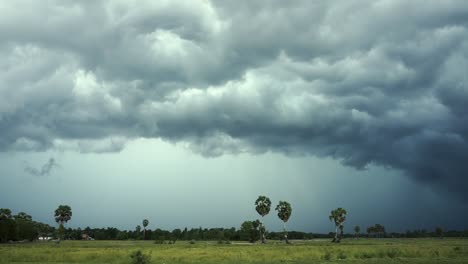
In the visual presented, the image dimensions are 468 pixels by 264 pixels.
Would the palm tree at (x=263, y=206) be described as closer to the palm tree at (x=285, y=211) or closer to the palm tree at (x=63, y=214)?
the palm tree at (x=285, y=211)

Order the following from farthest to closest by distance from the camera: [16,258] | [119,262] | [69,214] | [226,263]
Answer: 1. [69,214]
2. [16,258]
3. [119,262]
4. [226,263]

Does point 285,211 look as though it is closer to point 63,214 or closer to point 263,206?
point 263,206

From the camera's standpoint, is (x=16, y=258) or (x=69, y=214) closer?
(x=16, y=258)

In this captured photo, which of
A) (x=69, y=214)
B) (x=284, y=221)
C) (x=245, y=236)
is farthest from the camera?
(x=245, y=236)

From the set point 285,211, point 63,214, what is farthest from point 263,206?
point 63,214

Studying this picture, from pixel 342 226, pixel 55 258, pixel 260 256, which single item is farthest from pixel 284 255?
pixel 342 226

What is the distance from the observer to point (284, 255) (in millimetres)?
61375

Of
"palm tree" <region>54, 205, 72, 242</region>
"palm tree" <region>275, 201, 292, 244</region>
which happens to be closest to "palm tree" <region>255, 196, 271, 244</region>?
"palm tree" <region>275, 201, 292, 244</region>

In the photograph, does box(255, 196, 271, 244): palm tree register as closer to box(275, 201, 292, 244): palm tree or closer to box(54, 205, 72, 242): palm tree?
box(275, 201, 292, 244): palm tree

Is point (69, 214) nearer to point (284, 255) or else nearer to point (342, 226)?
point (342, 226)

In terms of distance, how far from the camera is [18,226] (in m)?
164

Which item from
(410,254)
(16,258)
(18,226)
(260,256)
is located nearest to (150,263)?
(260,256)

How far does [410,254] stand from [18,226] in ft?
493

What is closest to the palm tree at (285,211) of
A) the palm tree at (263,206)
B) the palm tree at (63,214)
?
the palm tree at (263,206)
